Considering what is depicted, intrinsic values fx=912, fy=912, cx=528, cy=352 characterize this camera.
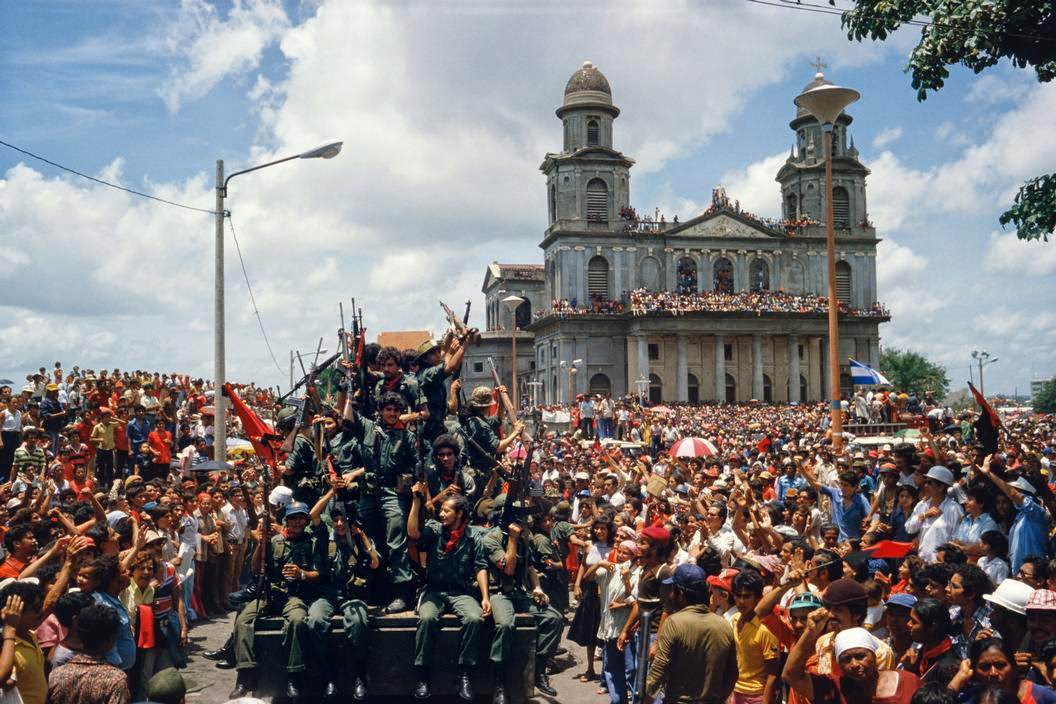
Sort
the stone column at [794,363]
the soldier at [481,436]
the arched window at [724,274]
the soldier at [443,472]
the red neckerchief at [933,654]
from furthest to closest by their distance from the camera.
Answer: the arched window at [724,274], the stone column at [794,363], the soldier at [481,436], the soldier at [443,472], the red neckerchief at [933,654]

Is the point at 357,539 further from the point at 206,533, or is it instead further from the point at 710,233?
the point at 710,233

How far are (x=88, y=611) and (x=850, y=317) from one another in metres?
69.7

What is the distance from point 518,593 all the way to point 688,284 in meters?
60.9

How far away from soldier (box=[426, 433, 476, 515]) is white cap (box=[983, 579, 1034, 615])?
5188mm

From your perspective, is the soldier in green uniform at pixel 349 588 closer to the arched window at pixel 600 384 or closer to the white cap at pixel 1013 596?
the white cap at pixel 1013 596

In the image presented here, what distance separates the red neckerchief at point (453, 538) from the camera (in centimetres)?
893

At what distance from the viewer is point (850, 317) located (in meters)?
69.2

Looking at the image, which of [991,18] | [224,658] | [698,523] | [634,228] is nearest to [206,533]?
[224,658]

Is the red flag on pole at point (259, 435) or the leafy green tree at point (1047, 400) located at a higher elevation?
the leafy green tree at point (1047, 400)

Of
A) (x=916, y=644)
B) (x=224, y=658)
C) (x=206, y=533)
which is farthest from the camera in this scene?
(x=206, y=533)

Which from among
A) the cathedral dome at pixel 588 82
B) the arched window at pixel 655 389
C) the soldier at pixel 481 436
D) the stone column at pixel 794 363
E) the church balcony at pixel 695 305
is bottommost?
the soldier at pixel 481 436

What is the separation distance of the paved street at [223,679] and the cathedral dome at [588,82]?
58217 millimetres

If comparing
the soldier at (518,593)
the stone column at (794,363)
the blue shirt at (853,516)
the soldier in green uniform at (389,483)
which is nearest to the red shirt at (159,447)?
the soldier in green uniform at (389,483)

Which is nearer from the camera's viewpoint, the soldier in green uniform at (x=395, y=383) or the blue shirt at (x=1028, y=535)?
the blue shirt at (x=1028, y=535)
